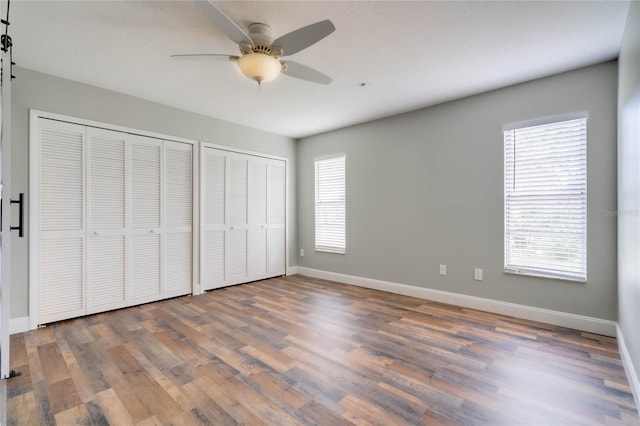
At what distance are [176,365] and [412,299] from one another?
2826 millimetres

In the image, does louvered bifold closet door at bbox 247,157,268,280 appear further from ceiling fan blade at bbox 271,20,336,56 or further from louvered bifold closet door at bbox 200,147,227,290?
ceiling fan blade at bbox 271,20,336,56

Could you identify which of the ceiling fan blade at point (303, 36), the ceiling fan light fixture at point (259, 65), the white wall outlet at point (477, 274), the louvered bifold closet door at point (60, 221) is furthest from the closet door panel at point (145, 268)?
the white wall outlet at point (477, 274)

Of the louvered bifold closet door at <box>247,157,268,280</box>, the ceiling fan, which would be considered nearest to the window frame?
the louvered bifold closet door at <box>247,157,268,280</box>

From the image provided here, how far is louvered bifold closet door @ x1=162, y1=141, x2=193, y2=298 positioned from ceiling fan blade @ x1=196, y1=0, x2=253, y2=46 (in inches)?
95.2

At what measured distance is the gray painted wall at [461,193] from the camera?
2781mm

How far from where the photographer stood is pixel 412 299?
12.9ft

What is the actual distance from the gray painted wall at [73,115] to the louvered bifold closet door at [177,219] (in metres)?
0.32

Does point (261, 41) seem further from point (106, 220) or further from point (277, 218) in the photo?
point (277, 218)

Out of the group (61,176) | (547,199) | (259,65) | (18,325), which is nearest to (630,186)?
(547,199)

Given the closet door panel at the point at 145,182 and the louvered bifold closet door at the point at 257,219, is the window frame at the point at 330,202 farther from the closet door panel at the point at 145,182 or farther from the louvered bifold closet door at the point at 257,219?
the closet door panel at the point at 145,182

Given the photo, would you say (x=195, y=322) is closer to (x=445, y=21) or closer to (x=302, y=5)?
(x=302, y=5)

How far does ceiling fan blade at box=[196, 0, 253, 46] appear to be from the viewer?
5.48ft

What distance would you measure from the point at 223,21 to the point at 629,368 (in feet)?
11.4

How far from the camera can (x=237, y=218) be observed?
4719 mm
